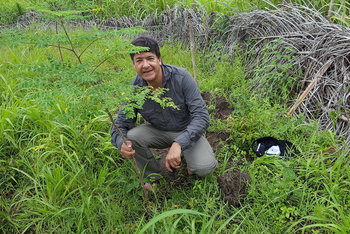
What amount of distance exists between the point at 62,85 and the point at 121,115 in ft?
2.96

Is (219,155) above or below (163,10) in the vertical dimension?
below

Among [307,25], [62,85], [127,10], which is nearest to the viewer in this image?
[62,85]

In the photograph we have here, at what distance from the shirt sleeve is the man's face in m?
0.27

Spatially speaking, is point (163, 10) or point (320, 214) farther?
point (163, 10)

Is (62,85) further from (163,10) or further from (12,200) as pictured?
(163,10)

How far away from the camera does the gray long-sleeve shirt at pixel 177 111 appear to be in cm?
201

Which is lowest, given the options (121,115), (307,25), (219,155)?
(219,155)

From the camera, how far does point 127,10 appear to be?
5.86m

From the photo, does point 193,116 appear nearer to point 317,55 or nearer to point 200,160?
point 200,160

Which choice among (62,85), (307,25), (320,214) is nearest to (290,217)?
(320,214)

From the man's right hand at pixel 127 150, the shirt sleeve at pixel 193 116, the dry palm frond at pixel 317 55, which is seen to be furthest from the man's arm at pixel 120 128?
the dry palm frond at pixel 317 55

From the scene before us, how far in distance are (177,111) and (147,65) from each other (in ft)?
1.62

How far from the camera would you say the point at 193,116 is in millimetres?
2062

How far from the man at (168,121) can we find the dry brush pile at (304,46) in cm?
124
